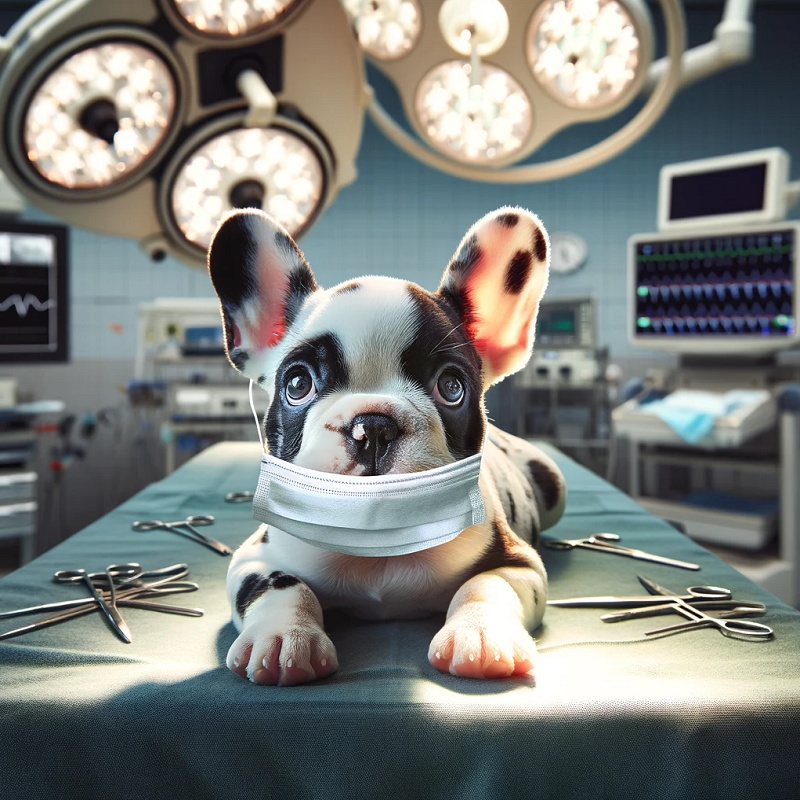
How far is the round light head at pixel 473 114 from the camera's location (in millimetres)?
1001

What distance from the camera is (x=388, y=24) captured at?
3.23 feet

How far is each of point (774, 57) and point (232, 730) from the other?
5972mm

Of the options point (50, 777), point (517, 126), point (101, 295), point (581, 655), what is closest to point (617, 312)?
point (101, 295)

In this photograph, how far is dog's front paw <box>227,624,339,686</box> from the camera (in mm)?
661

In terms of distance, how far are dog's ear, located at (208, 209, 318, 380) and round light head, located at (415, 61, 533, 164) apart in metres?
0.36

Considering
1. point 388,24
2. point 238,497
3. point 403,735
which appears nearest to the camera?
point 403,735

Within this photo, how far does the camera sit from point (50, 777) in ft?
2.00

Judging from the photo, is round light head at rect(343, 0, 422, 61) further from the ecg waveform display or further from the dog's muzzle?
the ecg waveform display

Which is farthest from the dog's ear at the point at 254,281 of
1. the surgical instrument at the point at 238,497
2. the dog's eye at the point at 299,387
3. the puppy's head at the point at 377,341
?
the surgical instrument at the point at 238,497

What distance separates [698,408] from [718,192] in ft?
3.16

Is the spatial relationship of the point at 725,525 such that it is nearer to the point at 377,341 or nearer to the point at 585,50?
the point at 585,50

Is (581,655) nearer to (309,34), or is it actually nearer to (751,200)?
(309,34)

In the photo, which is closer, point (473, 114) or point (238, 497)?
point (473, 114)

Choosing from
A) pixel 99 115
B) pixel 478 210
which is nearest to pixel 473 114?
pixel 99 115
